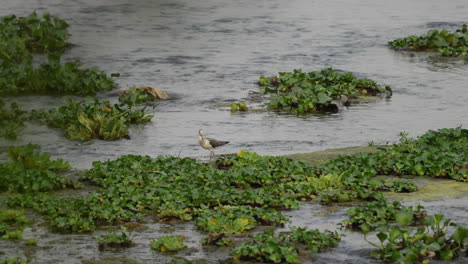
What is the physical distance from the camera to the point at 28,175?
9125mm

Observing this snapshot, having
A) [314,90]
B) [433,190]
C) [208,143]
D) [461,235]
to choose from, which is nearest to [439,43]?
[314,90]

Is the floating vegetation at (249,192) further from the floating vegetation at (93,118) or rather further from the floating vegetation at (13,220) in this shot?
the floating vegetation at (93,118)

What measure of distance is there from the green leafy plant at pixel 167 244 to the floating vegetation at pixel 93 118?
4860mm

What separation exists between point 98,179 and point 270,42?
38.7 feet

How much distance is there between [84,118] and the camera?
12133mm

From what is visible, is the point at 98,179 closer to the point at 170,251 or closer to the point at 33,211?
the point at 33,211

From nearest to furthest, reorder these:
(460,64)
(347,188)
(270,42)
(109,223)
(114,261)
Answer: (114,261) → (109,223) → (347,188) → (460,64) → (270,42)

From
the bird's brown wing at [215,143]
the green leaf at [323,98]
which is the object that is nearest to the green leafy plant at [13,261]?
the bird's brown wing at [215,143]

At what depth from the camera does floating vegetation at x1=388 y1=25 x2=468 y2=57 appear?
1881 cm

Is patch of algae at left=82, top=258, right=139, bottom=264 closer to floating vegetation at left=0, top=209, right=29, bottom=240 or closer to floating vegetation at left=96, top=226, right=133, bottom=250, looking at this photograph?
floating vegetation at left=96, top=226, right=133, bottom=250

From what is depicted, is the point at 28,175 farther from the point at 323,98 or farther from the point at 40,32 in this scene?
the point at 40,32

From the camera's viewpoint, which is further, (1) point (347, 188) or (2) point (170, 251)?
(1) point (347, 188)

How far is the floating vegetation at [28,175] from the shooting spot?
29.4ft

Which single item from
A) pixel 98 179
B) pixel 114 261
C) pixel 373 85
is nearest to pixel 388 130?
pixel 373 85
